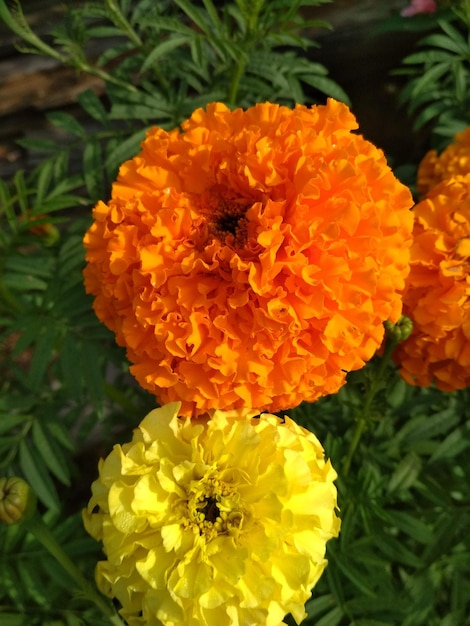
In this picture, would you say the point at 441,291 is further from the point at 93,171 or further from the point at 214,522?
the point at 93,171

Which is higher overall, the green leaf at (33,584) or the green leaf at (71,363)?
the green leaf at (71,363)

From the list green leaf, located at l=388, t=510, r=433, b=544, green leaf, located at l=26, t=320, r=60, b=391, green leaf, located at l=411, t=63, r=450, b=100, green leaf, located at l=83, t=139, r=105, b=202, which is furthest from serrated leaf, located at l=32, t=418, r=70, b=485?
green leaf, located at l=411, t=63, r=450, b=100

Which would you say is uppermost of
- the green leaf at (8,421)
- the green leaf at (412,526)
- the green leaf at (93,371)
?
the green leaf at (93,371)

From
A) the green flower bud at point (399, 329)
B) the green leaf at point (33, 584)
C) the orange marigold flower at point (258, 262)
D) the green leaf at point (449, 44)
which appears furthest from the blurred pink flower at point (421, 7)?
the green leaf at point (33, 584)

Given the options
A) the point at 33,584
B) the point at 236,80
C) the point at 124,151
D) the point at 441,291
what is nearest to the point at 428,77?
the point at 236,80

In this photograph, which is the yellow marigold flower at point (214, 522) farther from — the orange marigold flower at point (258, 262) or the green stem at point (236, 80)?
the green stem at point (236, 80)

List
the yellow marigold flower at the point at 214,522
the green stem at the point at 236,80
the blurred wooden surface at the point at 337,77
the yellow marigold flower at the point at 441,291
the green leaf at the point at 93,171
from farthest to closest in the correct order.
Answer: the blurred wooden surface at the point at 337,77
the green leaf at the point at 93,171
the green stem at the point at 236,80
the yellow marigold flower at the point at 441,291
the yellow marigold flower at the point at 214,522
